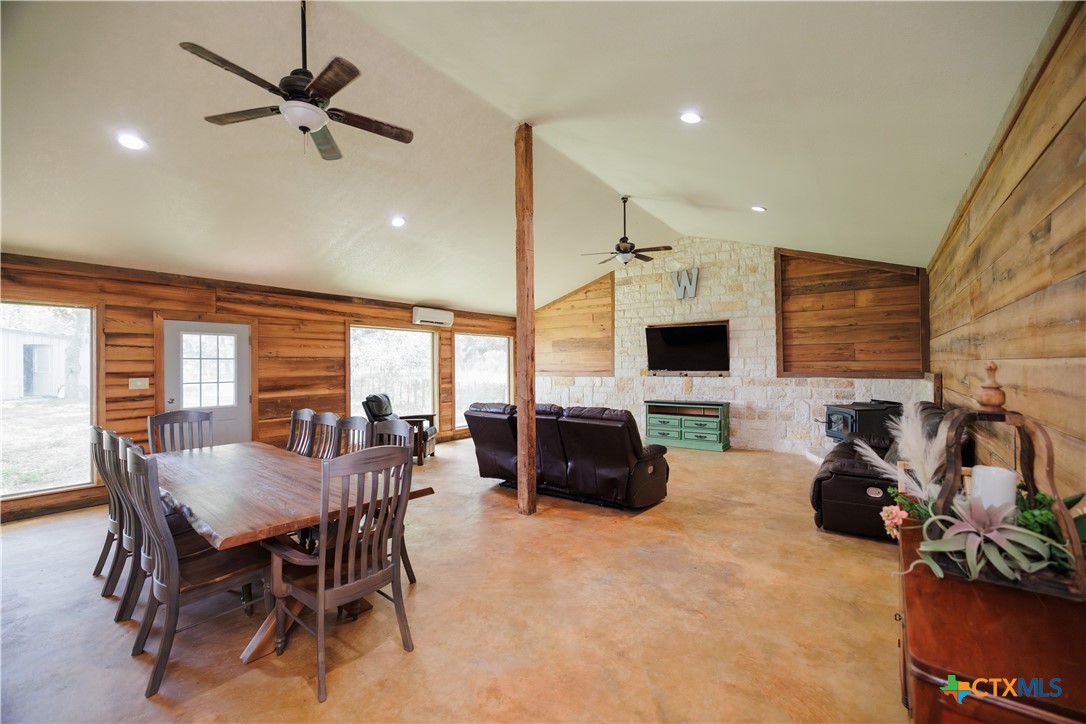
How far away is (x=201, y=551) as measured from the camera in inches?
92.0

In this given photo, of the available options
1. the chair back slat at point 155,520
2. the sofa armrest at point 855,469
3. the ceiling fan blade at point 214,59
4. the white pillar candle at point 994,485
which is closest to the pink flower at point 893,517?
the white pillar candle at point 994,485

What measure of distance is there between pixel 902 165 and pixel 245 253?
5960mm

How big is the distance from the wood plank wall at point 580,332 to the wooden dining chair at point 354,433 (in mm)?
5815

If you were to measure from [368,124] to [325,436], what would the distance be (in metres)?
2.33

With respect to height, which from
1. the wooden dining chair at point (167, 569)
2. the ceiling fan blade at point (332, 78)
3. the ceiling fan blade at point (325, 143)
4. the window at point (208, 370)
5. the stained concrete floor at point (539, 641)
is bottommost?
the stained concrete floor at point (539, 641)

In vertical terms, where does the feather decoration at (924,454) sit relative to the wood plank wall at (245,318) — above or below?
below

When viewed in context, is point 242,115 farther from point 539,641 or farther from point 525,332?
point 539,641

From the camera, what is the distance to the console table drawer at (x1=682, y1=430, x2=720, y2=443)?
698cm

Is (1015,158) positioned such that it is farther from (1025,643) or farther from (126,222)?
(126,222)

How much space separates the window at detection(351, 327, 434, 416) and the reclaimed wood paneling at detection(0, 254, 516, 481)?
0.77 ft

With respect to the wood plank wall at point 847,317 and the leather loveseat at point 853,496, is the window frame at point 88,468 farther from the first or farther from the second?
the wood plank wall at point 847,317

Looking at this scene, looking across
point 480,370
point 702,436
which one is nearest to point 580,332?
point 480,370

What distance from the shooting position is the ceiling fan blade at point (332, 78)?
2.09 metres

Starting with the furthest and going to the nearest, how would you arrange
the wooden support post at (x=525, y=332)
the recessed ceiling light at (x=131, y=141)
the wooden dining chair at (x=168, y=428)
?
the wooden support post at (x=525, y=332) < the wooden dining chair at (x=168, y=428) < the recessed ceiling light at (x=131, y=141)
